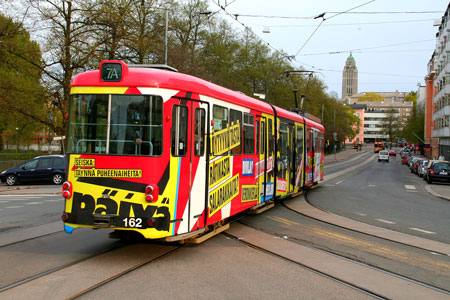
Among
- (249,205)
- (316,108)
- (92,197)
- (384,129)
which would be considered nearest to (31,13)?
(249,205)

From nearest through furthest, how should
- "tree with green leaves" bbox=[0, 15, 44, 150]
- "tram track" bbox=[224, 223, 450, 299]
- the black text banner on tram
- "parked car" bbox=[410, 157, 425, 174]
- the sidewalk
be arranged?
"tram track" bbox=[224, 223, 450, 299] < the black text banner on tram < the sidewalk < "tree with green leaves" bbox=[0, 15, 44, 150] < "parked car" bbox=[410, 157, 425, 174]

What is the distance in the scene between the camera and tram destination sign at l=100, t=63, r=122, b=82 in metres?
7.24

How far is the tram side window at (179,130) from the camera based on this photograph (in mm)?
7352

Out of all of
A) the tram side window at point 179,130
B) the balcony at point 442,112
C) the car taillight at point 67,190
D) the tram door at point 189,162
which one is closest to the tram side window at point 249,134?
the tram door at point 189,162

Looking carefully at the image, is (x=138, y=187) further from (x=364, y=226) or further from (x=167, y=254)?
(x=364, y=226)

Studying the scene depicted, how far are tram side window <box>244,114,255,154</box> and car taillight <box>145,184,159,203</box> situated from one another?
150 inches

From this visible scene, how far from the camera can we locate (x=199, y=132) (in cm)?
803

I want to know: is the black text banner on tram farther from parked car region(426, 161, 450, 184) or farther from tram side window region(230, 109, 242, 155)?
parked car region(426, 161, 450, 184)

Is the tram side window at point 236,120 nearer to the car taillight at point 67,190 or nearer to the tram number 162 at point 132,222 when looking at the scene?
the tram number 162 at point 132,222

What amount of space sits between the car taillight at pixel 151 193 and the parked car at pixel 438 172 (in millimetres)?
28106

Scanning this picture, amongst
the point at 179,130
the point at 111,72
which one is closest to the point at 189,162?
the point at 179,130

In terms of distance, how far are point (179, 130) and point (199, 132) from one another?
25.2 inches

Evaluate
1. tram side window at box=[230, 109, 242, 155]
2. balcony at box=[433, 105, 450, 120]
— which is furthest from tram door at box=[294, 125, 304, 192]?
balcony at box=[433, 105, 450, 120]

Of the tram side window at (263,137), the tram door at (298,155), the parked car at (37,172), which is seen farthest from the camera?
the parked car at (37,172)
